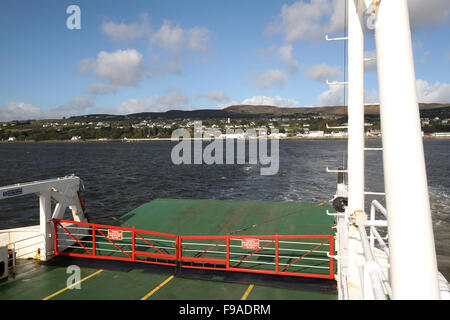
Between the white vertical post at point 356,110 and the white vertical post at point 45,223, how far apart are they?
10.5 meters

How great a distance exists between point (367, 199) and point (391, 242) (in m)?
31.0

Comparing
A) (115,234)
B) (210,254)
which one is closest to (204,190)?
(210,254)

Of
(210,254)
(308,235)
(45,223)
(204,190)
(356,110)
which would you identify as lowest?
(204,190)

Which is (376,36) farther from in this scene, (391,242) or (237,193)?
(237,193)

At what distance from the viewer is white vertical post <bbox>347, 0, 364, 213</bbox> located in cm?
736

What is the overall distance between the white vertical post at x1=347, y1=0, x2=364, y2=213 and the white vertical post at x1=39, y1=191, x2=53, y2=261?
1050 centimetres

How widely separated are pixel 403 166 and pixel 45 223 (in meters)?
12.5

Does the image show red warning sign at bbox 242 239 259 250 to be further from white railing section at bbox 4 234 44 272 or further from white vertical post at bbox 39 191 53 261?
white railing section at bbox 4 234 44 272

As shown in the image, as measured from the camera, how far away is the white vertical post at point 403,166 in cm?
207

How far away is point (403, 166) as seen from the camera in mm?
2111
